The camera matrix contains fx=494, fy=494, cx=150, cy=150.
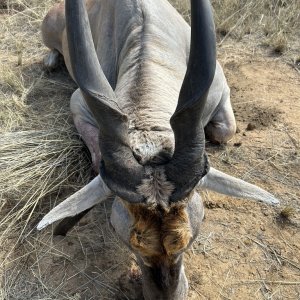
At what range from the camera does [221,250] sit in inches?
197

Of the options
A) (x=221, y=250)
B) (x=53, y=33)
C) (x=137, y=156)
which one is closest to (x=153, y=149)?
(x=137, y=156)

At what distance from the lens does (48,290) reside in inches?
189

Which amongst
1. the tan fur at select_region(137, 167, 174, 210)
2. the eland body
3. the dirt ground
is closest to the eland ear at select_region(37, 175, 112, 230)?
the eland body

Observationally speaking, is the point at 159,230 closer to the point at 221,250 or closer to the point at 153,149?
the point at 153,149

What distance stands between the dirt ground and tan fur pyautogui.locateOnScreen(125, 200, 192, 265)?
1.27m

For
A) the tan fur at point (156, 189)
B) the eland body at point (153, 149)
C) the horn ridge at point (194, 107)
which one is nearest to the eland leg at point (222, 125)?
the eland body at point (153, 149)

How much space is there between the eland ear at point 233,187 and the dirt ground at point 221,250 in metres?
1.19

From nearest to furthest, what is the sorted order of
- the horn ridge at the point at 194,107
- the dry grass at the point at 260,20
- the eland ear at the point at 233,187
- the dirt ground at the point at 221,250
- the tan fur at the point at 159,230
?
the horn ridge at the point at 194,107 < the tan fur at the point at 159,230 < the eland ear at the point at 233,187 < the dirt ground at the point at 221,250 < the dry grass at the point at 260,20

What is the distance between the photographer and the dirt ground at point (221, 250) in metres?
4.72

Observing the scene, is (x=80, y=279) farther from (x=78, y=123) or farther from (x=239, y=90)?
(x=239, y=90)

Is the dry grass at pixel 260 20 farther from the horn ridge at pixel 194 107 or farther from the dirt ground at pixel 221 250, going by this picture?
the horn ridge at pixel 194 107

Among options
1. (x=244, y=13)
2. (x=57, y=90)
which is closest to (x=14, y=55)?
(x=57, y=90)

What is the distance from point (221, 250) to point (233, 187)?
1275 millimetres

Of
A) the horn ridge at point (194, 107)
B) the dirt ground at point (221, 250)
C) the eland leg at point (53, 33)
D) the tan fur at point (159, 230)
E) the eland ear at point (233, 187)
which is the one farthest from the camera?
the eland leg at point (53, 33)
